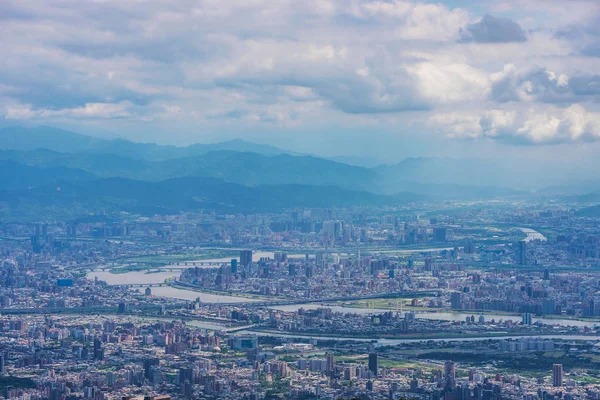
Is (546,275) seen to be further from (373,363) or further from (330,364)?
(330,364)

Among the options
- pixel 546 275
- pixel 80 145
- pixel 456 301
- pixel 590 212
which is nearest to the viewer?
pixel 456 301

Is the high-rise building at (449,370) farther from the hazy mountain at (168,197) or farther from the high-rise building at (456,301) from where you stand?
the hazy mountain at (168,197)

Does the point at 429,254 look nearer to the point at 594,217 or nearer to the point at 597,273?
the point at 597,273

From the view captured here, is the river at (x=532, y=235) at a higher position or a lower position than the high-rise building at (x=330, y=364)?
higher

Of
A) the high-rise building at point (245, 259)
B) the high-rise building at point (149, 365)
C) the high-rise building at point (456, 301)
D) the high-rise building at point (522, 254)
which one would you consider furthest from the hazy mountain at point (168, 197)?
the high-rise building at point (149, 365)

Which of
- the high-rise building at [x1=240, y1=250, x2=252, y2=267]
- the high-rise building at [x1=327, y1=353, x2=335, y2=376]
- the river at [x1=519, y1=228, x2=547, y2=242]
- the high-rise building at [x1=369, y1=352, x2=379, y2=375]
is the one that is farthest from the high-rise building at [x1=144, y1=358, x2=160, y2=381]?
the river at [x1=519, y1=228, x2=547, y2=242]

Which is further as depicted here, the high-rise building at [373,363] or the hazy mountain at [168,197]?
the hazy mountain at [168,197]

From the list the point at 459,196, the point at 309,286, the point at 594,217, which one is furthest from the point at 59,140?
the point at 309,286

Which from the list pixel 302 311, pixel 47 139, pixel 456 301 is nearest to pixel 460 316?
pixel 456 301
